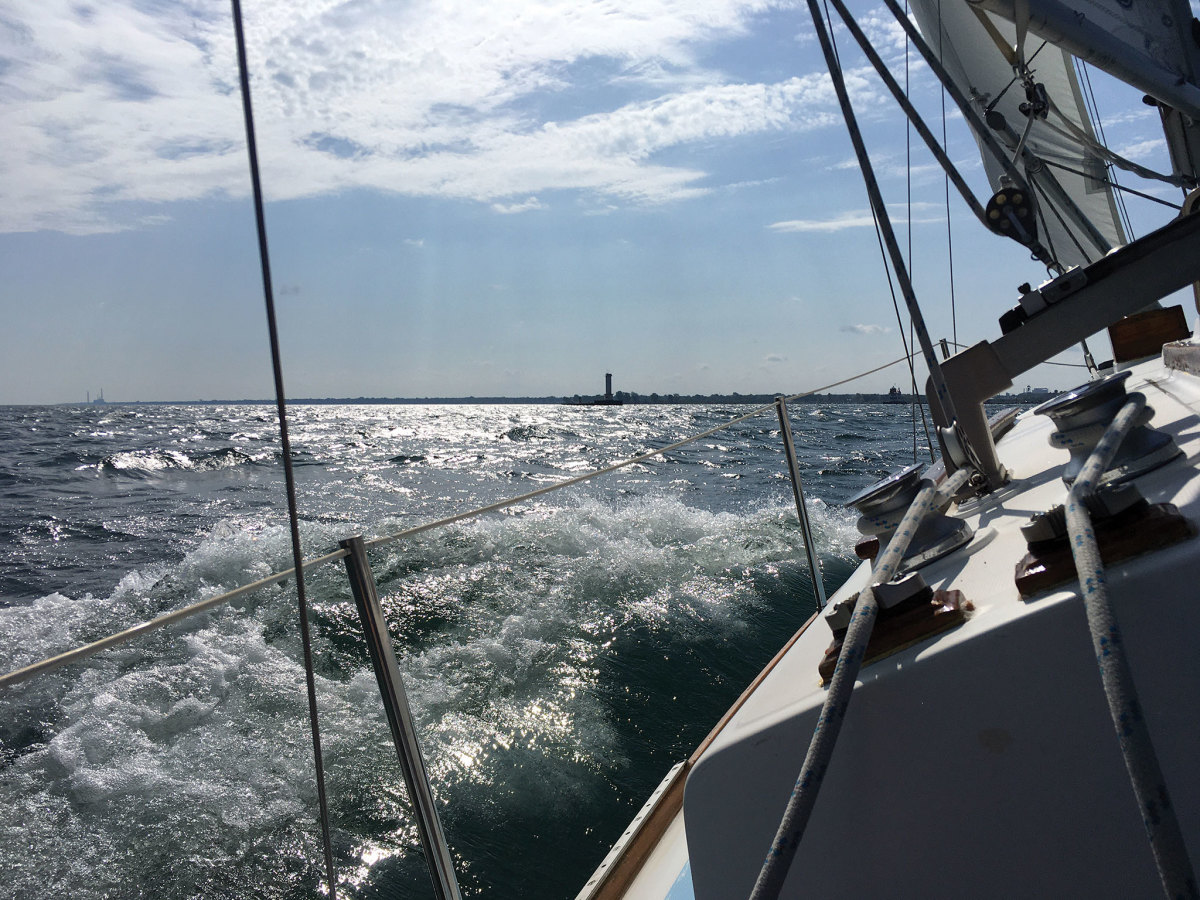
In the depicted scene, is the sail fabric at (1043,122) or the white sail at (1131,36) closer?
the white sail at (1131,36)

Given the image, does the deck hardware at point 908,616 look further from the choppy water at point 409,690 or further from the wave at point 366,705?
the wave at point 366,705

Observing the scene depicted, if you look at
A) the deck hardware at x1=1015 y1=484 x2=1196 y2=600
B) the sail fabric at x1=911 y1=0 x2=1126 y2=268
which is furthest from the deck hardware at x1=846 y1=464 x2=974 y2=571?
the sail fabric at x1=911 y1=0 x2=1126 y2=268

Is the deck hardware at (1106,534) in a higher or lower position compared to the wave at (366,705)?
higher

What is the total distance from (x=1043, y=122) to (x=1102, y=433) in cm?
263

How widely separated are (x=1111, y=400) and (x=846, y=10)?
105 centimetres

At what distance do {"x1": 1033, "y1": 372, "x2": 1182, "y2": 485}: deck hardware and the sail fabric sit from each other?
6.05 ft

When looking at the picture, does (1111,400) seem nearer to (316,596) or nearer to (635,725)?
(635,725)

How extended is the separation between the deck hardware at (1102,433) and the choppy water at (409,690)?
1.61m

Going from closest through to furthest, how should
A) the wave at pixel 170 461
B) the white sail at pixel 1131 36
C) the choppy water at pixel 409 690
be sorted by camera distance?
the white sail at pixel 1131 36 < the choppy water at pixel 409 690 < the wave at pixel 170 461

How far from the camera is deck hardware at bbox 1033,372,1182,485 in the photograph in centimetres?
86

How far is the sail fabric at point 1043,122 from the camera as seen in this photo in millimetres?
2986

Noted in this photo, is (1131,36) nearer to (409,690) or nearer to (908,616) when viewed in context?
(908,616)

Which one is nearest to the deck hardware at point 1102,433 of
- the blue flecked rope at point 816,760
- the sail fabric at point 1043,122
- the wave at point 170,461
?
the blue flecked rope at point 816,760

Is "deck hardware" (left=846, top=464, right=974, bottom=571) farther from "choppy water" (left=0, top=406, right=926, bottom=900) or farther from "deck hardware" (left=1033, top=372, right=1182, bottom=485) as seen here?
"choppy water" (left=0, top=406, right=926, bottom=900)
